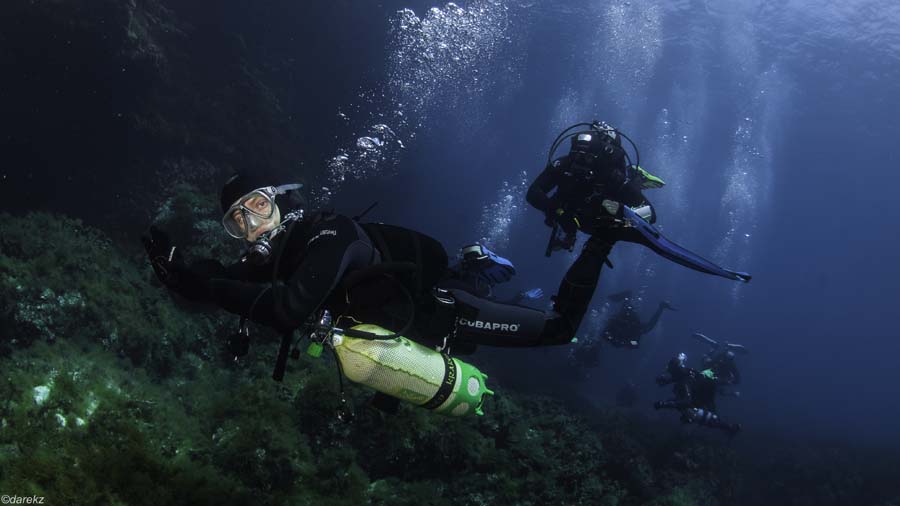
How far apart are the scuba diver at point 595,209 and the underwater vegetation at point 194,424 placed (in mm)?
3199

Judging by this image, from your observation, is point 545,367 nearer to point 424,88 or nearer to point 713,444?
point 713,444

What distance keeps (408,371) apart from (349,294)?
647mm

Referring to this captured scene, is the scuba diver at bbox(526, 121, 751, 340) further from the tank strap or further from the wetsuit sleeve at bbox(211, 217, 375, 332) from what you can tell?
the wetsuit sleeve at bbox(211, 217, 375, 332)

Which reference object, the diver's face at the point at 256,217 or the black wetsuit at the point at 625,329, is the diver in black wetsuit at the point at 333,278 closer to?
the diver's face at the point at 256,217

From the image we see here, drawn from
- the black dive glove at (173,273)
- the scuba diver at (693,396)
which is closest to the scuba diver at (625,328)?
the scuba diver at (693,396)

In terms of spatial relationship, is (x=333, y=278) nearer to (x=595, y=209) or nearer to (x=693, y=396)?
(x=595, y=209)

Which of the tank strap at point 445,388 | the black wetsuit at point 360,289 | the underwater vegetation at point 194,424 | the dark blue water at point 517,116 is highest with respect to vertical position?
the dark blue water at point 517,116

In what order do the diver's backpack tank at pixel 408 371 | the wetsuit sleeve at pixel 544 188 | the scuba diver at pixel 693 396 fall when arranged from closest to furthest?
1. the diver's backpack tank at pixel 408 371
2. the wetsuit sleeve at pixel 544 188
3. the scuba diver at pixel 693 396

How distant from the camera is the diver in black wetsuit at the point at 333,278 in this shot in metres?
2.62

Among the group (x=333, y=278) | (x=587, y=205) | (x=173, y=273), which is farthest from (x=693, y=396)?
(x=173, y=273)

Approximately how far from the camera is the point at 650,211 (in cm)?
486

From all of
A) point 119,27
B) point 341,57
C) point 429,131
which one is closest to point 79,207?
point 119,27

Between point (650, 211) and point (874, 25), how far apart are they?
33.7 meters

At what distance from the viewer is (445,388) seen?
3086mm
